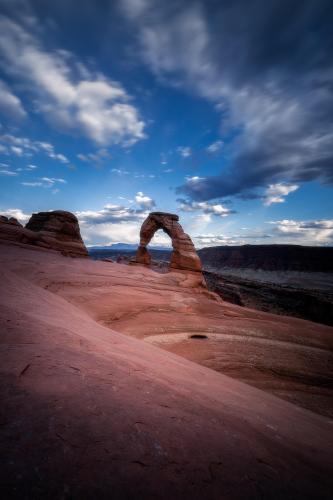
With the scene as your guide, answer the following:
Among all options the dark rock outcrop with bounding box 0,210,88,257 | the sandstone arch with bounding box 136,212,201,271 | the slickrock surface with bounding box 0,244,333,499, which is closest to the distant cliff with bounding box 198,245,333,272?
the sandstone arch with bounding box 136,212,201,271

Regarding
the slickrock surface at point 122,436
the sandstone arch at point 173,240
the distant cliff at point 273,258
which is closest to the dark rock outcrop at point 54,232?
the sandstone arch at point 173,240

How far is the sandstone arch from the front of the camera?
68.8 ft

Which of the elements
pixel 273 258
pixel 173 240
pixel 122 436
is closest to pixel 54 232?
pixel 173 240

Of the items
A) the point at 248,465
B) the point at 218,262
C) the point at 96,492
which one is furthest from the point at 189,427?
the point at 218,262

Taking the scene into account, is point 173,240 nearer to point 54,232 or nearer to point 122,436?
point 54,232

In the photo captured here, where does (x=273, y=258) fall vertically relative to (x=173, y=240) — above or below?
below

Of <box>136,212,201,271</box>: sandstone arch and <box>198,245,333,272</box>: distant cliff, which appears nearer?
<box>136,212,201,271</box>: sandstone arch

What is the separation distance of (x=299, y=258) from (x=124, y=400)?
82188mm

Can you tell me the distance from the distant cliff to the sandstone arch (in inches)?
2343

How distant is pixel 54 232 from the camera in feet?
68.4

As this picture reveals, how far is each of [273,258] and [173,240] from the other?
6564 centimetres

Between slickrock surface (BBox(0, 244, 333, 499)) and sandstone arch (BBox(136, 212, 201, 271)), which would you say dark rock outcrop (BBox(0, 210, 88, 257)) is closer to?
sandstone arch (BBox(136, 212, 201, 271))

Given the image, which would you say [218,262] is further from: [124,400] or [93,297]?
[124,400]

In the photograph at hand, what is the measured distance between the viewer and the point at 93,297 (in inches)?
338
